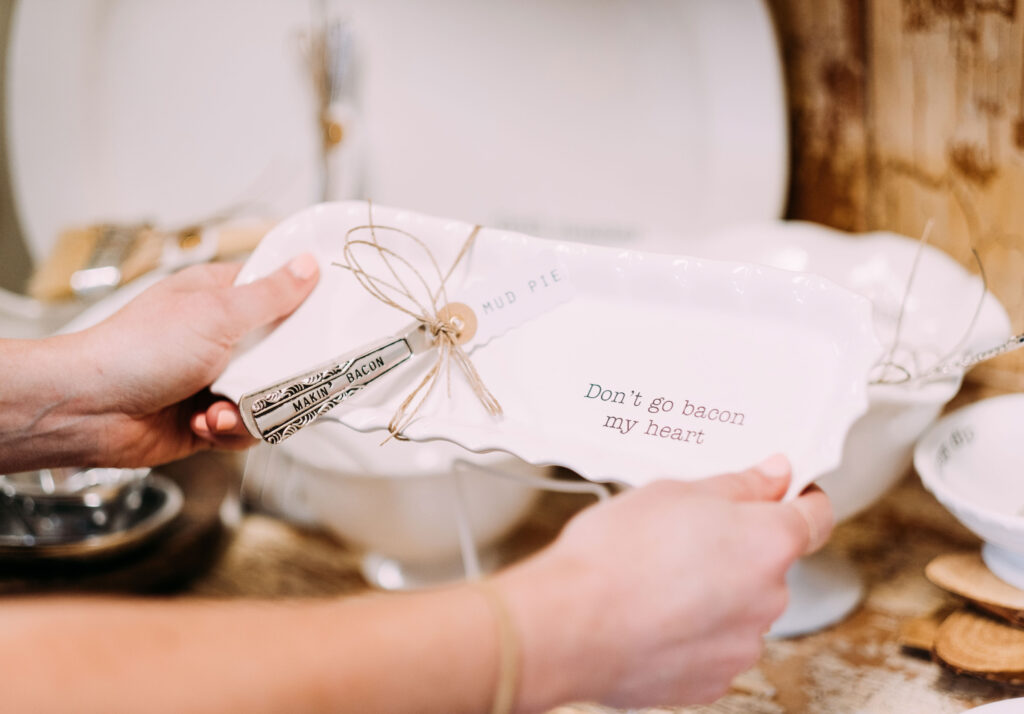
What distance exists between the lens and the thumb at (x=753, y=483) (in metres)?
0.36

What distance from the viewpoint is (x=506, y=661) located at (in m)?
0.31

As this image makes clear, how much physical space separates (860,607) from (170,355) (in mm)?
540

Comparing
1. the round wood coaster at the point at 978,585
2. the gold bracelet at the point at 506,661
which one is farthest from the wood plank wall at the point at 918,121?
the gold bracelet at the point at 506,661

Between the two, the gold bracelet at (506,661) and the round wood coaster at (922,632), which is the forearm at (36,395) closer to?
the gold bracelet at (506,661)

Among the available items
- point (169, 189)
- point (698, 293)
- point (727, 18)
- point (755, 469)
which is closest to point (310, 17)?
point (169, 189)

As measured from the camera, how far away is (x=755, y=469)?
0.37 metres

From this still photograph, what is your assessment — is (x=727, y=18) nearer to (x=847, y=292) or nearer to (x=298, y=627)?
(x=847, y=292)

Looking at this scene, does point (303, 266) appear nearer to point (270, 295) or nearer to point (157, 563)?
point (270, 295)

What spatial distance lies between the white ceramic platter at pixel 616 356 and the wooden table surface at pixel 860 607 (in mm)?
230

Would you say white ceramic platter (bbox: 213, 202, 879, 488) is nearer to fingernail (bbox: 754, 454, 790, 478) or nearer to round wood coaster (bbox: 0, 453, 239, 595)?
fingernail (bbox: 754, 454, 790, 478)

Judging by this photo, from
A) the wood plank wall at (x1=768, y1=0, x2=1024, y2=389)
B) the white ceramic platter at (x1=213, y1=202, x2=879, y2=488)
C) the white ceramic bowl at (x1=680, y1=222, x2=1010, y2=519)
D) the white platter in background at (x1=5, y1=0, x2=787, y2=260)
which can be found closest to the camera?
the white ceramic platter at (x1=213, y1=202, x2=879, y2=488)

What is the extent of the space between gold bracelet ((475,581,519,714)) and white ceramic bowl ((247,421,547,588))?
0.29 meters

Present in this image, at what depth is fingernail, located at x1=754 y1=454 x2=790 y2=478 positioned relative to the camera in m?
0.37

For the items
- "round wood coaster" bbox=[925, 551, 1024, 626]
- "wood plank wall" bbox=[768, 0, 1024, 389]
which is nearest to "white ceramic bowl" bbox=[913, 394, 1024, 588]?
"round wood coaster" bbox=[925, 551, 1024, 626]
